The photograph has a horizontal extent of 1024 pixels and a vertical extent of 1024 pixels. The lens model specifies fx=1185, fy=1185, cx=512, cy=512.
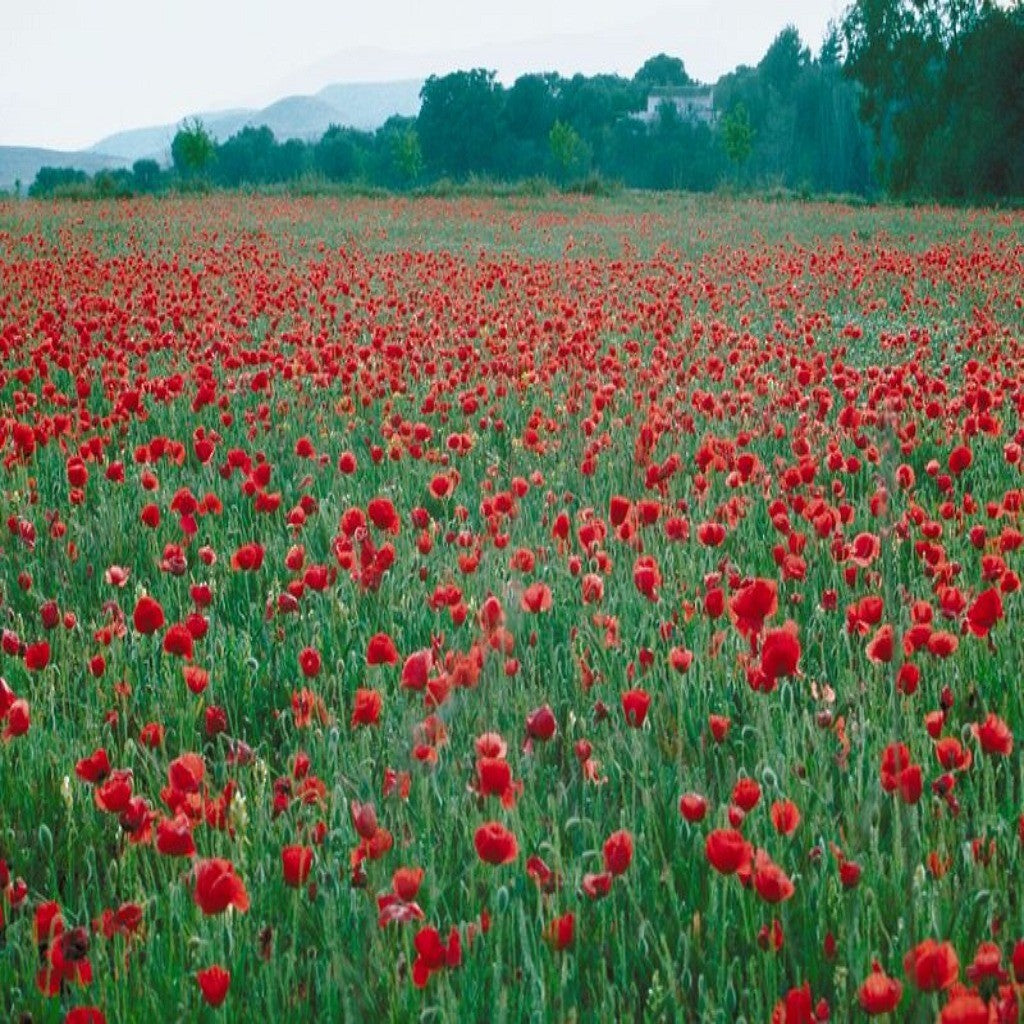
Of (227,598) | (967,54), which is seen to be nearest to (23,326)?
(227,598)

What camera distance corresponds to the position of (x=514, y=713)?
260cm

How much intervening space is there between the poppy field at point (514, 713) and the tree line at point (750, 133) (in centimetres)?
3268

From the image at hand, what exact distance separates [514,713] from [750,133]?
6205cm

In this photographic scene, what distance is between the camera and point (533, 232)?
21.9 meters

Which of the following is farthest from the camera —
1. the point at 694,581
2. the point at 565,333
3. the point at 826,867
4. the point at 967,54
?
the point at 967,54

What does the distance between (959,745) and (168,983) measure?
4.25 feet

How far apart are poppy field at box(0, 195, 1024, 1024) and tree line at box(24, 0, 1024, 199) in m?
32.7

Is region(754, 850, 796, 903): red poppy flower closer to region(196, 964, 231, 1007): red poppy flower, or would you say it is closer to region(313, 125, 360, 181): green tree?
region(196, 964, 231, 1007): red poppy flower

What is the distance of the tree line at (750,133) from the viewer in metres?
35.8

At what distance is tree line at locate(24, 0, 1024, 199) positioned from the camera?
35.8 metres

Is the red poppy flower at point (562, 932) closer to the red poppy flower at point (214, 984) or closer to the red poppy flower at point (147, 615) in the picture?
the red poppy flower at point (214, 984)

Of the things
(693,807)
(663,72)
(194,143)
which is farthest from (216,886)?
(663,72)

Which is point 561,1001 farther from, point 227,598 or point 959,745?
point 227,598

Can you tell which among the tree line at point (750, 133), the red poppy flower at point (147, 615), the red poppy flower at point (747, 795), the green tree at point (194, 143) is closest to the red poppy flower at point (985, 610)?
the red poppy flower at point (747, 795)
